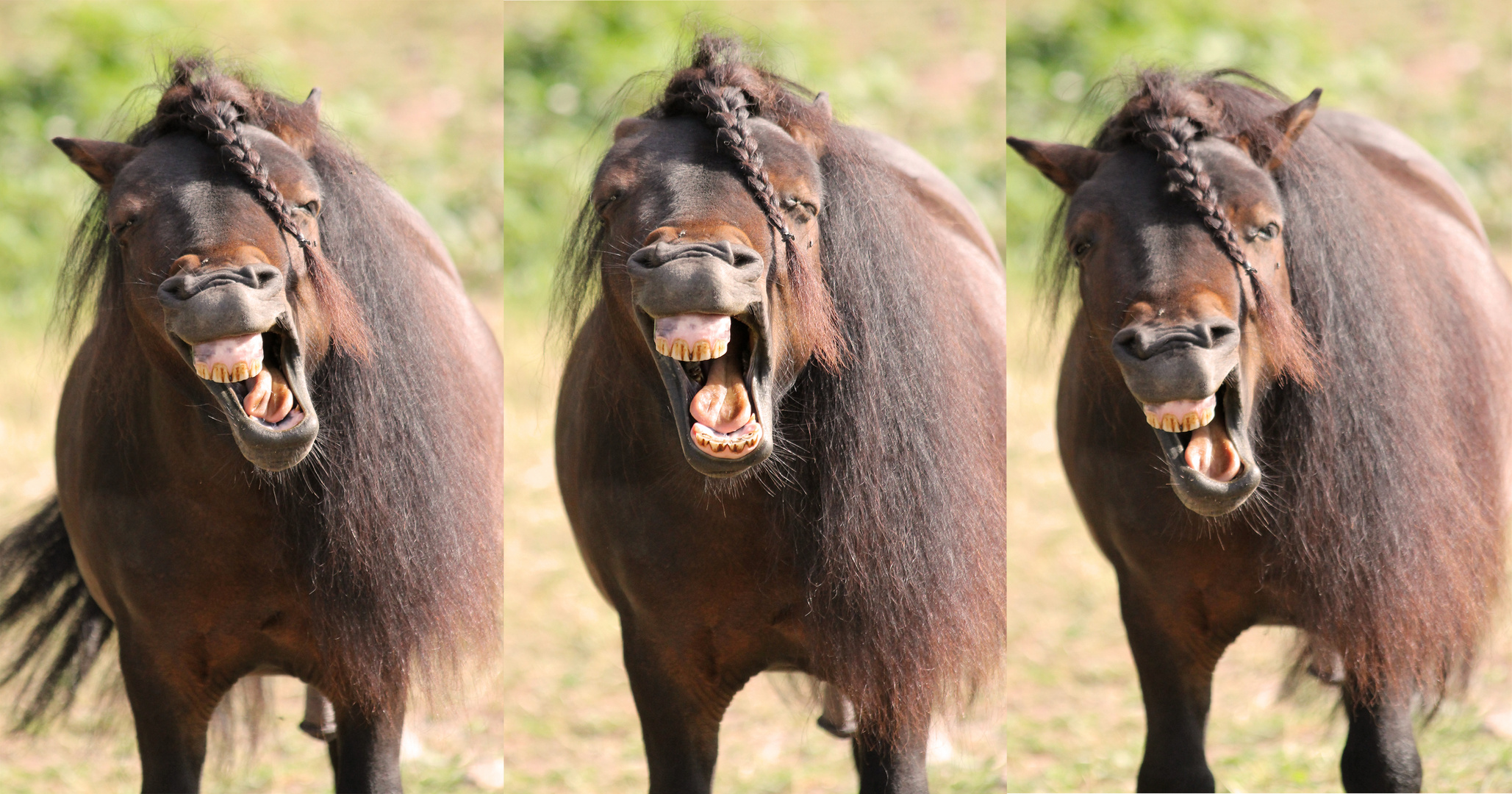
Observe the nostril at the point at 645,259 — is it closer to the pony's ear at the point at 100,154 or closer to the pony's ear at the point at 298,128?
the pony's ear at the point at 298,128

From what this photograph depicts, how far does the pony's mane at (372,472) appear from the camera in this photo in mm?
2670

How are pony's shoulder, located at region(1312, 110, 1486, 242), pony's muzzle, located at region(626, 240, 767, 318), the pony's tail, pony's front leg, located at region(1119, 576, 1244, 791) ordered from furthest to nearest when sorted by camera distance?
1. the pony's tail
2. pony's shoulder, located at region(1312, 110, 1486, 242)
3. pony's front leg, located at region(1119, 576, 1244, 791)
4. pony's muzzle, located at region(626, 240, 767, 318)

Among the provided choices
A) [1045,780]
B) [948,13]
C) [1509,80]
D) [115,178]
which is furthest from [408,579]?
[1509,80]

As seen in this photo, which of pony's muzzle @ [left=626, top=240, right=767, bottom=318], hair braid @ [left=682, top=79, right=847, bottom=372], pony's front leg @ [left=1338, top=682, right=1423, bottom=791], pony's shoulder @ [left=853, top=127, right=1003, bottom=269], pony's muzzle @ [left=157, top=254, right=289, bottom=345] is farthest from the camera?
pony's shoulder @ [left=853, top=127, right=1003, bottom=269]

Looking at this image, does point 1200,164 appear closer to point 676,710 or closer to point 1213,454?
point 1213,454

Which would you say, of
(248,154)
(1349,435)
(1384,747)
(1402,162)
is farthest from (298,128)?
(1402,162)

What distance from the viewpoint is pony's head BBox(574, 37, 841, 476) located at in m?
2.19

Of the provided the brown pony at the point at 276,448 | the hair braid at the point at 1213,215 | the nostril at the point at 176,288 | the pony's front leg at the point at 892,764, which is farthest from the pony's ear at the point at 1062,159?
the nostril at the point at 176,288

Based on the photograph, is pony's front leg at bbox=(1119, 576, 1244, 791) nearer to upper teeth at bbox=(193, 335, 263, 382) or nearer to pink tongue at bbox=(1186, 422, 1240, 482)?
pink tongue at bbox=(1186, 422, 1240, 482)

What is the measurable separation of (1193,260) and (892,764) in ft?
3.96

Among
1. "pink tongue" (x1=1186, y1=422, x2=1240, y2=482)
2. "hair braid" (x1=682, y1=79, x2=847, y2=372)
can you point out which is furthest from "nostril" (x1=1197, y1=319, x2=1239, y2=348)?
"hair braid" (x1=682, y1=79, x2=847, y2=372)

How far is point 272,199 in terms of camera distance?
2488mm

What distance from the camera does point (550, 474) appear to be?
5.03m

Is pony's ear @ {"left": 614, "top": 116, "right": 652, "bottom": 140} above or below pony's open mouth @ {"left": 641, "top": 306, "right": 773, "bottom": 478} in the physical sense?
above
